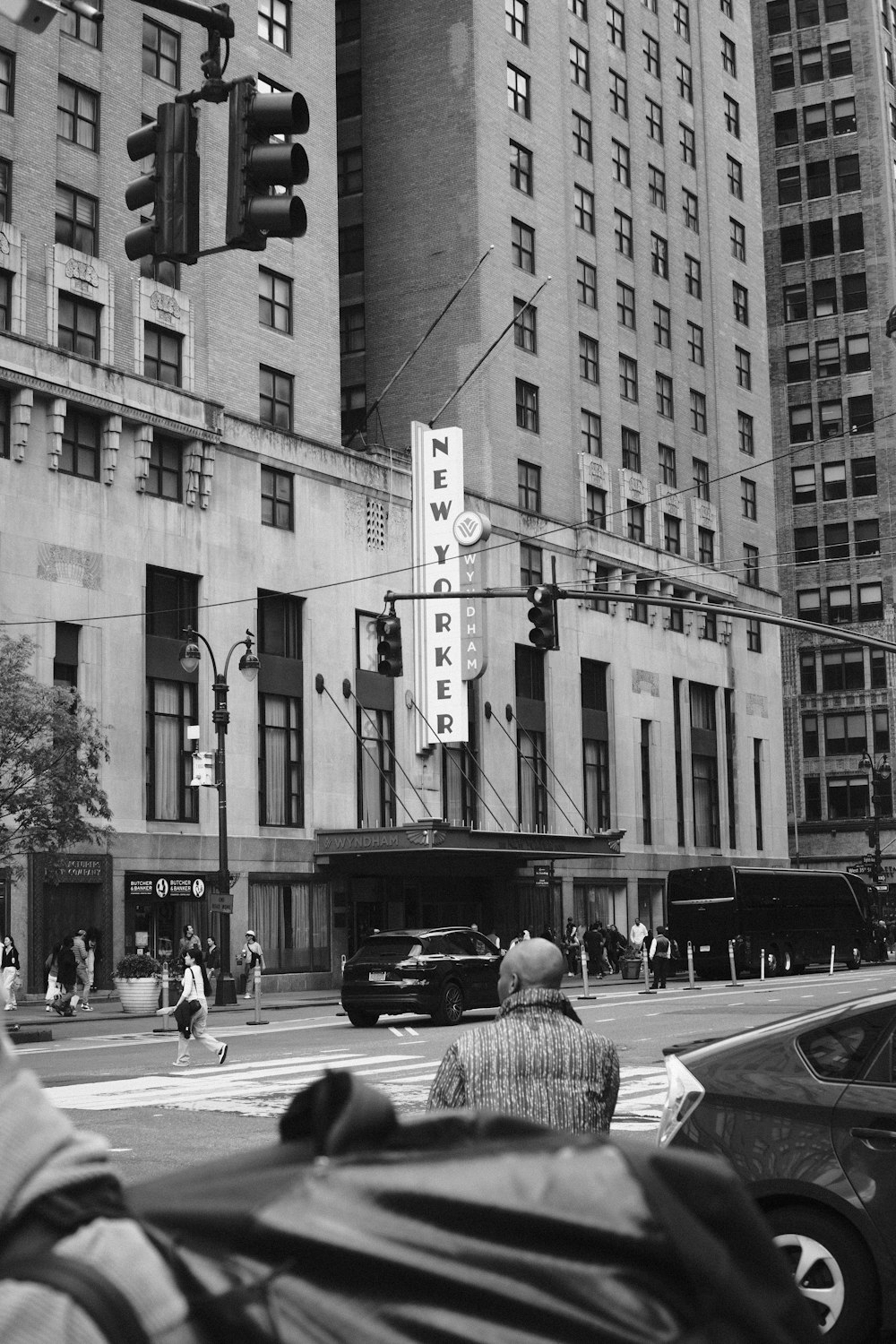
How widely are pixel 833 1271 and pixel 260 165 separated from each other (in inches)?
259

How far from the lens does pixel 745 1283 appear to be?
1873 millimetres

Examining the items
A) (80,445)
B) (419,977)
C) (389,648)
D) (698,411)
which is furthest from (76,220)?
(698,411)

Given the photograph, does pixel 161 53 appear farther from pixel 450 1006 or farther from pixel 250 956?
pixel 450 1006

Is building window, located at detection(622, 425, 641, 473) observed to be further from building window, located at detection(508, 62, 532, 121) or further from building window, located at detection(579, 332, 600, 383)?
building window, located at detection(508, 62, 532, 121)

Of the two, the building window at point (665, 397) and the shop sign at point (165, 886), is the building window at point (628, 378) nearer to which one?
the building window at point (665, 397)

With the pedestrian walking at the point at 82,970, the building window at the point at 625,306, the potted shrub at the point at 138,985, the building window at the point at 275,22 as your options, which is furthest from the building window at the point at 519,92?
the potted shrub at the point at 138,985

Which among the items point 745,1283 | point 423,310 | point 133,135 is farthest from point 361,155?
point 745,1283

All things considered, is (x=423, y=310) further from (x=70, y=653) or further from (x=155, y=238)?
(x=155, y=238)

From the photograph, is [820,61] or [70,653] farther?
[820,61]

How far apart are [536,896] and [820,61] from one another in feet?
200

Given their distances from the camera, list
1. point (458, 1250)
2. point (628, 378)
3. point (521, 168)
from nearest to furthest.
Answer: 1. point (458, 1250)
2. point (521, 168)
3. point (628, 378)

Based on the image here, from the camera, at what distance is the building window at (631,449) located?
66.7 meters

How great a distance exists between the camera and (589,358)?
213ft

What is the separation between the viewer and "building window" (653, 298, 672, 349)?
230 ft
